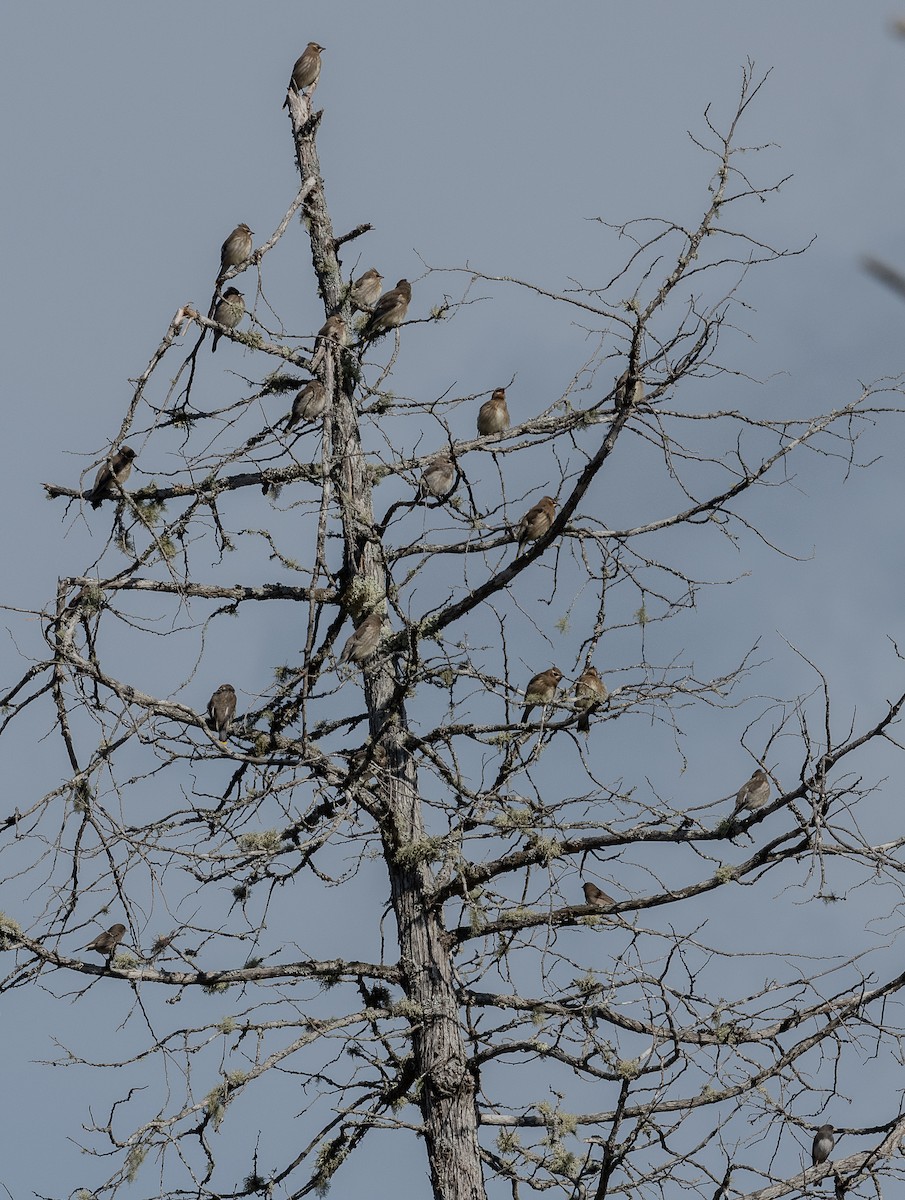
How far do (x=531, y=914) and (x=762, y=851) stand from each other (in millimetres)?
1526

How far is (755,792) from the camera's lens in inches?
400

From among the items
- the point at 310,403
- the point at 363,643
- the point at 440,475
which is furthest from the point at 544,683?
the point at 310,403

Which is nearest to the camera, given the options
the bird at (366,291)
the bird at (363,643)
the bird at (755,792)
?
the bird at (363,643)

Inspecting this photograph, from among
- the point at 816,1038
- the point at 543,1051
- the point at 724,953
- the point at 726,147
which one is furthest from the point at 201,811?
the point at 726,147

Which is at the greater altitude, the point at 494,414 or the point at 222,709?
the point at 494,414

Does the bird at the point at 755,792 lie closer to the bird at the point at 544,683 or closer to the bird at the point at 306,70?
the bird at the point at 544,683

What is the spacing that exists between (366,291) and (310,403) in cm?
152

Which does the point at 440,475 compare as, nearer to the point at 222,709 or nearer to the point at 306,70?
the point at 222,709

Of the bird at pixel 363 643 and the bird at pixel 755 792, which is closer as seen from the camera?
the bird at pixel 363 643

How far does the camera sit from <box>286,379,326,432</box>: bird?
10.0m

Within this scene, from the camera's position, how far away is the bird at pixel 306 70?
11.6m

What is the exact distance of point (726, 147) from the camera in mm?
7645

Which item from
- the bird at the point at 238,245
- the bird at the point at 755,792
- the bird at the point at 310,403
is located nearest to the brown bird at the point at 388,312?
the bird at the point at 310,403

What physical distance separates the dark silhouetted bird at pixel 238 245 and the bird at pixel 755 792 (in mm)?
6120
